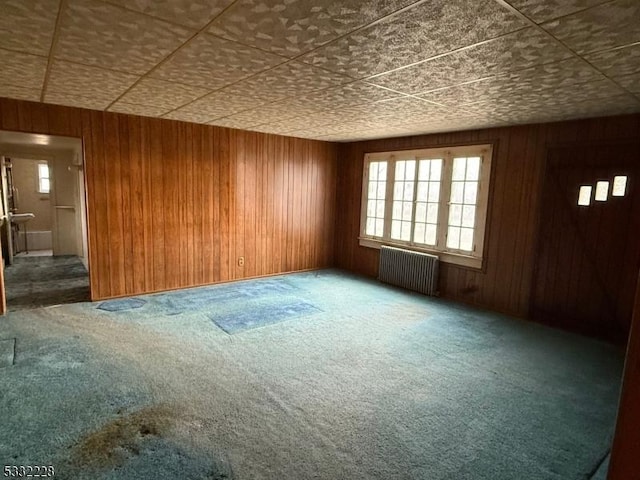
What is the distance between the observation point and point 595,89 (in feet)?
9.18

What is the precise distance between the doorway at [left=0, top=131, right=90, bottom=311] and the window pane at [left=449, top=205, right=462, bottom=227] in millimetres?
4893

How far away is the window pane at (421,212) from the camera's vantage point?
5.33 m

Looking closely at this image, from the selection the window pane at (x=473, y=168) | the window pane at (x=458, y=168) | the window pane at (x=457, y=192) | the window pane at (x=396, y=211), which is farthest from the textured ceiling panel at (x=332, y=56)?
the window pane at (x=396, y=211)

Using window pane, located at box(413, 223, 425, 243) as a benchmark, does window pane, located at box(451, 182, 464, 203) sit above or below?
above

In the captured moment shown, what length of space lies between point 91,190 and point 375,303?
148 inches

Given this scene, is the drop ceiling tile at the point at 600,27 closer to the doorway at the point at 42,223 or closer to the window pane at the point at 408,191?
the window pane at the point at 408,191

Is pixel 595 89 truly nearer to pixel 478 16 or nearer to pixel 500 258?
pixel 478 16

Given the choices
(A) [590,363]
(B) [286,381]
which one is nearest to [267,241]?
(B) [286,381]

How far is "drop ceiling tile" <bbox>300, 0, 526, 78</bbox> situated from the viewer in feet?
5.53

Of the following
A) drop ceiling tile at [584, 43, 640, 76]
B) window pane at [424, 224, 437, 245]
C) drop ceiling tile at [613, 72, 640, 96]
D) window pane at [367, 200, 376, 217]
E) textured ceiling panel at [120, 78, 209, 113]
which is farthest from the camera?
window pane at [367, 200, 376, 217]

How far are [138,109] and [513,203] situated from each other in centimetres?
455

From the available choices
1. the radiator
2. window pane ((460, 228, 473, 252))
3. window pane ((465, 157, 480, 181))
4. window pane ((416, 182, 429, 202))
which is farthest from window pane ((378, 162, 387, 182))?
window pane ((460, 228, 473, 252))

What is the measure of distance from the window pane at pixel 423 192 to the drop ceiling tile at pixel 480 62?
2470 mm

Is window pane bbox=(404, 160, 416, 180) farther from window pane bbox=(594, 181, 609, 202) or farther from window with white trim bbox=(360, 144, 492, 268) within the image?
window pane bbox=(594, 181, 609, 202)
